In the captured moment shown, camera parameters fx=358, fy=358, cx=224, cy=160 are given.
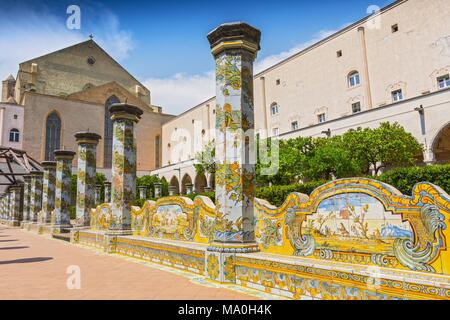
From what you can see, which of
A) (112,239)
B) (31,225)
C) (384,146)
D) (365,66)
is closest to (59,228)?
(31,225)

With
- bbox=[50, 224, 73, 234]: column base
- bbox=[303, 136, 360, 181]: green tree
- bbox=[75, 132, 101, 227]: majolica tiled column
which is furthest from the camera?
bbox=[303, 136, 360, 181]: green tree

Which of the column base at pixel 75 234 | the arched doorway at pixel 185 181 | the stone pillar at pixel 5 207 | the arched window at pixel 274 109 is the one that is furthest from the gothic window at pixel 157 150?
the column base at pixel 75 234

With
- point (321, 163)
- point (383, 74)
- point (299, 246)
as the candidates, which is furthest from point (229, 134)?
point (383, 74)

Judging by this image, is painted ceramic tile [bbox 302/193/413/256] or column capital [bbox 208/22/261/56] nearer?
painted ceramic tile [bbox 302/193/413/256]

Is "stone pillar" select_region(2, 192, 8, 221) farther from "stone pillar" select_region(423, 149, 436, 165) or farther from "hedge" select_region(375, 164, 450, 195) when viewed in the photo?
"stone pillar" select_region(423, 149, 436, 165)

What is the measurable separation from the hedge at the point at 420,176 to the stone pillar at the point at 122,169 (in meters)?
8.85

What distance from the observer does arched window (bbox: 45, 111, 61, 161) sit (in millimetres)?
42625

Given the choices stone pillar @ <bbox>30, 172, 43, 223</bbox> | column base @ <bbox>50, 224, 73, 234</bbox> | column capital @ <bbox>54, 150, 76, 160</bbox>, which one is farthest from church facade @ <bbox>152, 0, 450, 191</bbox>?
column base @ <bbox>50, 224, 73, 234</bbox>

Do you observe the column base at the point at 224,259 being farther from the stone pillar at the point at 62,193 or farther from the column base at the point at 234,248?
the stone pillar at the point at 62,193

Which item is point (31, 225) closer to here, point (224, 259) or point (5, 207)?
point (5, 207)

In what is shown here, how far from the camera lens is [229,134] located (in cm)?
609

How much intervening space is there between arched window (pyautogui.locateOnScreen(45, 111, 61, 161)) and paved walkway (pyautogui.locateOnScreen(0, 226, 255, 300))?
1483 inches
